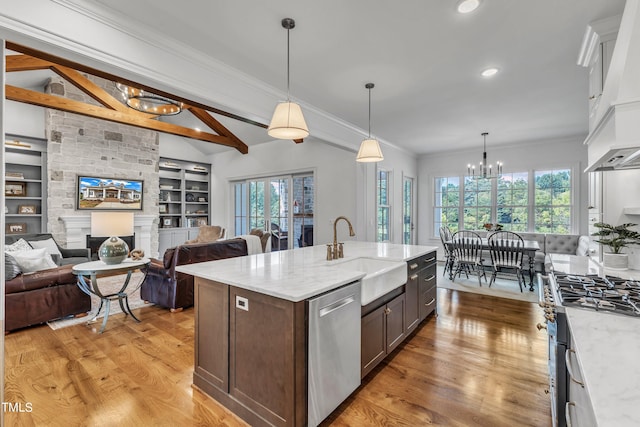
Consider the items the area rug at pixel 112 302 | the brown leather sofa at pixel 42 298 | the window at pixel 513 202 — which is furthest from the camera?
the window at pixel 513 202

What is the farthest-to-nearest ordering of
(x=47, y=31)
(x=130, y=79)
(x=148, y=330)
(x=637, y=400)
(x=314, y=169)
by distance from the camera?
(x=314, y=169), (x=148, y=330), (x=130, y=79), (x=47, y=31), (x=637, y=400)

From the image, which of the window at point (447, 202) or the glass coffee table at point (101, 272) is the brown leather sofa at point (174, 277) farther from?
the window at point (447, 202)

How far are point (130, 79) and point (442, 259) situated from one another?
696 centimetres

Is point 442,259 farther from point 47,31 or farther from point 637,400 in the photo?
point 47,31

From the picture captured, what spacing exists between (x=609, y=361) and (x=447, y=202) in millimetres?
6734

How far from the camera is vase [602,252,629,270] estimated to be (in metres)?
2.17

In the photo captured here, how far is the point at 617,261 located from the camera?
2186 mm

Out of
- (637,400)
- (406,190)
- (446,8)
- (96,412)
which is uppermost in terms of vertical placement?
(446,8)

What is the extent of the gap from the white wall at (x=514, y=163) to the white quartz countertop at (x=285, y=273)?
4.81 meters

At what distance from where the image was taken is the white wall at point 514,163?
563 cm

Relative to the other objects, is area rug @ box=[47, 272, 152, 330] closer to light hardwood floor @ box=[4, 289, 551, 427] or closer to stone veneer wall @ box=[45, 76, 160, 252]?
light hardwood floor @ box=[4, 289, 551, 427]

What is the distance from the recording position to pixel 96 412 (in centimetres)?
191

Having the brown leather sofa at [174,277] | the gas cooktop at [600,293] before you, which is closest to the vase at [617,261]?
the gas cooktop at [600,293]

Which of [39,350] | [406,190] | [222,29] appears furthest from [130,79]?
[406,190]
